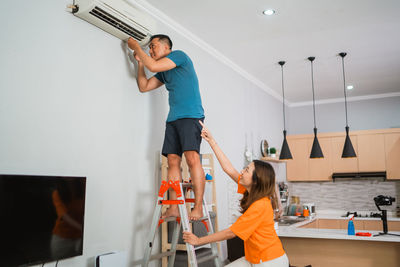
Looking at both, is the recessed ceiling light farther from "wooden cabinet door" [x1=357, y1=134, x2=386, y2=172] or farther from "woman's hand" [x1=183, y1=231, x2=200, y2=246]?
"wooden cabinet door" [x1=357, y1=134, x2=386, y2=172]

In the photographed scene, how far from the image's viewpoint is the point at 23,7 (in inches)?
81.4

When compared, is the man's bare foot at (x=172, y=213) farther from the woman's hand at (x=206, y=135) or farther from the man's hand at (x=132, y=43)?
the man's hand at (x=132, y=43)

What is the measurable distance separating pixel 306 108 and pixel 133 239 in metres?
5.14

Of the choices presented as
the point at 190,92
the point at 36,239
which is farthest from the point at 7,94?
the point at 190,92

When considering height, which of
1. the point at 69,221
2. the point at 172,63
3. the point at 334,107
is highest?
the point at 334,107

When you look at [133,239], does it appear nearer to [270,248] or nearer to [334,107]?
[270,248]

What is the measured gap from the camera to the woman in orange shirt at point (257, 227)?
2.12 metres

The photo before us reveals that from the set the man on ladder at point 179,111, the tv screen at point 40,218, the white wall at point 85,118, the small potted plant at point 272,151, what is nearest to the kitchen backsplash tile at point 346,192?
the small potted plant at point 272,151

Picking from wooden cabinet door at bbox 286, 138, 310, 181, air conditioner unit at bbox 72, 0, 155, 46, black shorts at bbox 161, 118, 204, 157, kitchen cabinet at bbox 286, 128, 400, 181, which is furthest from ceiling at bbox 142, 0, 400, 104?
wooden cabinet door at bbox 286, 138, 310, 181

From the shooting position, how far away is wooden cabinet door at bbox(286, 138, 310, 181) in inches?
256

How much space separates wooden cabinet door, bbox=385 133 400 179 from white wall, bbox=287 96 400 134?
1.51 ft

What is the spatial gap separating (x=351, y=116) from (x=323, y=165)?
3.57ft

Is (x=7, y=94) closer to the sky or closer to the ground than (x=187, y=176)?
closer to the sky

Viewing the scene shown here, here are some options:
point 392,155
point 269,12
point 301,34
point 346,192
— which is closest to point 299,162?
point 346,192
